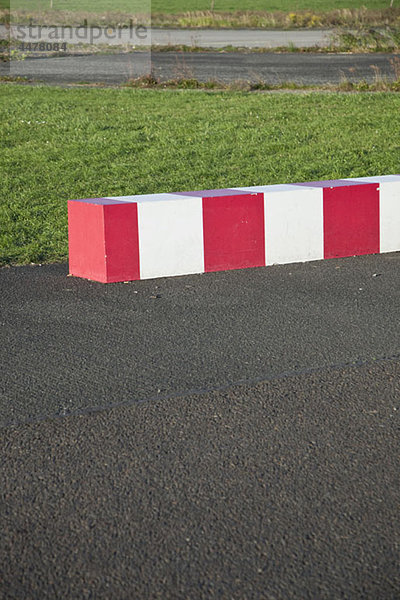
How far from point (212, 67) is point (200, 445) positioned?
21563 mm

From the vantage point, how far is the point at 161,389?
4535 millimetres

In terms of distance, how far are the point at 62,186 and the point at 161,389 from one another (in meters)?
6.69

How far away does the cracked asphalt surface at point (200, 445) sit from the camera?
9.70 feet

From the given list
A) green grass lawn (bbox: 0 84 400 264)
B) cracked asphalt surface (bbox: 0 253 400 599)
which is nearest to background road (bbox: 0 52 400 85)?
green grass lawn (bbox: 0 84 400 264)

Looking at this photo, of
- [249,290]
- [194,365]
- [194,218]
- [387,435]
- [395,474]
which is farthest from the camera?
[194,218]

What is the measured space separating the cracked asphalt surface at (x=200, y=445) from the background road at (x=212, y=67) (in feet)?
48.5

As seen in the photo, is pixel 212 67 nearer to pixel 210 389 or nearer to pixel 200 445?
pixel 210 389

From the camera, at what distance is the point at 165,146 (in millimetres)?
12953

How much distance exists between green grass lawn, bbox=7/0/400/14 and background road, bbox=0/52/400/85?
2714 centimetres

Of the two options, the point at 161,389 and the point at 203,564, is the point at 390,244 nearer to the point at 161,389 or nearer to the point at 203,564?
the point at 161,389

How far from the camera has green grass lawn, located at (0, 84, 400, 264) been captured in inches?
400

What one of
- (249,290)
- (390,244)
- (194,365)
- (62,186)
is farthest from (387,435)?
(62,186)

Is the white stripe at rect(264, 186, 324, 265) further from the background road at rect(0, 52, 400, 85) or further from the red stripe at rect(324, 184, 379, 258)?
the background road at rect(0, 52, 400, 85)

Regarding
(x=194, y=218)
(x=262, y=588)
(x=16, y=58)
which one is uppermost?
(x=16, y=58)
